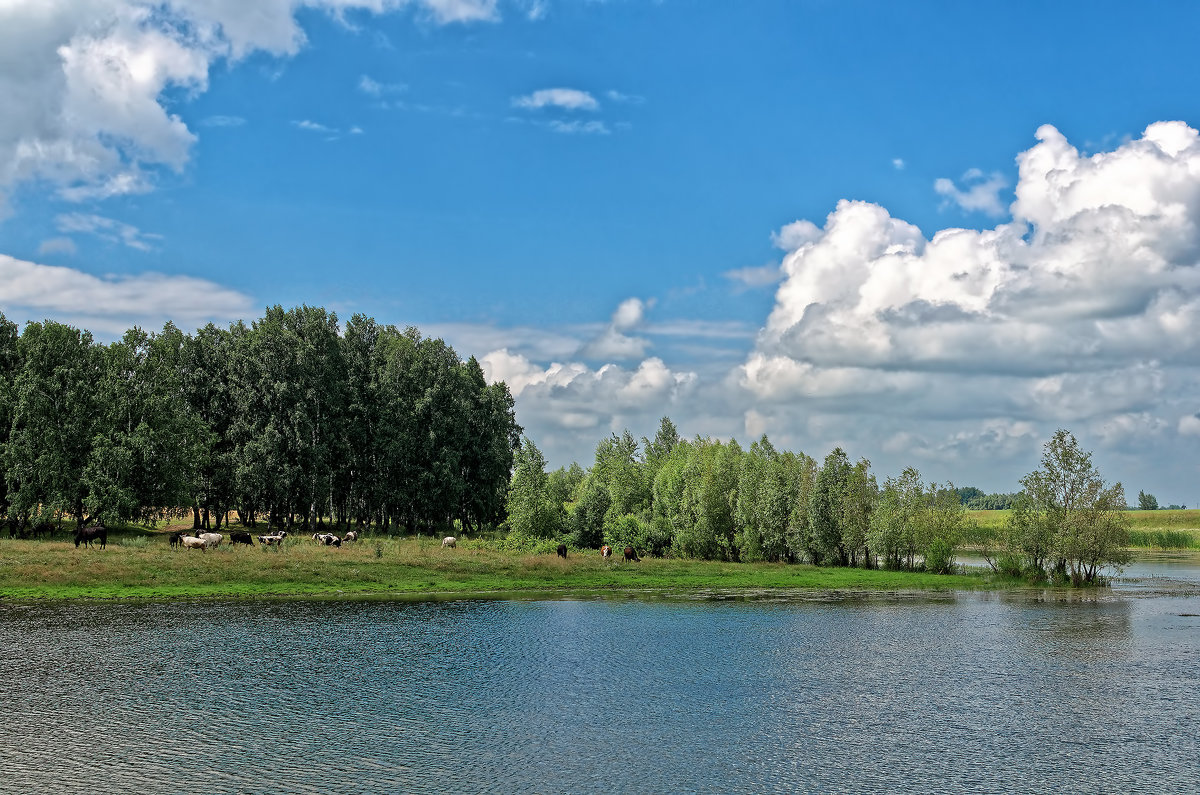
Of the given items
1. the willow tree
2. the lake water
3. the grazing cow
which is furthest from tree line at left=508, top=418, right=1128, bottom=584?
the grazing cow

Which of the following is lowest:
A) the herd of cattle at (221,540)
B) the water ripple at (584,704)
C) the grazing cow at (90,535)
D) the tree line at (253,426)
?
the water ripple at (584,704)

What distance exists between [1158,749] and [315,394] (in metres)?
92.3

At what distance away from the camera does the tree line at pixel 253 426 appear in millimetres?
86375

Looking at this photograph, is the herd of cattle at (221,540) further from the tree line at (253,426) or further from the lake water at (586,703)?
the lake water at (586,703)

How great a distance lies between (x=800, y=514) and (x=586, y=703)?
63786 mm

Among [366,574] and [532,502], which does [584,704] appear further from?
[532,502]

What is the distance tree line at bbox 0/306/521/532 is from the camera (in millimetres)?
86375

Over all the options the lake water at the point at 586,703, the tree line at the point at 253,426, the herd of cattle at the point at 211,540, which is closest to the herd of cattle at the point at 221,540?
the herd of cattle at the point at 211,540

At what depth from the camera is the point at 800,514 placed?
Answer: 291 ft

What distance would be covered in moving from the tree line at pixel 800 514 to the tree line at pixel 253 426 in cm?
1573

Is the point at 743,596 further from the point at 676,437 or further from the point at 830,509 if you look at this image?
the point at 676,437

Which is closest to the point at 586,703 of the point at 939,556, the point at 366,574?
the point at 366,574

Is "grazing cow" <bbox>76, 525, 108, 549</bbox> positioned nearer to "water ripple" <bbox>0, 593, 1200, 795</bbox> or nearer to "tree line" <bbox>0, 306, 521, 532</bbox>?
"tree line" <bbox>0, 306, 521, 532</bbox>

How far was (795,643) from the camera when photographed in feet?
132
